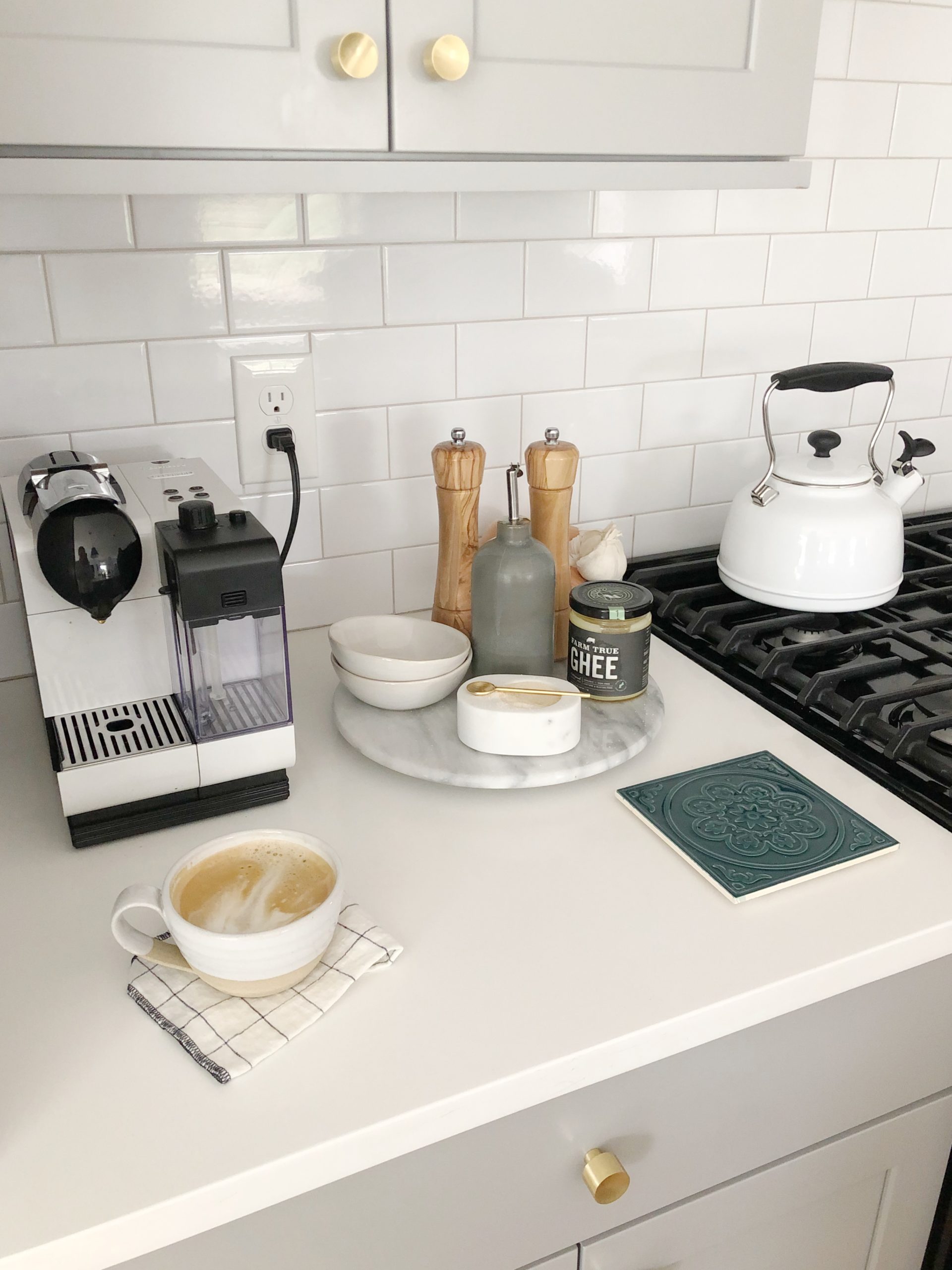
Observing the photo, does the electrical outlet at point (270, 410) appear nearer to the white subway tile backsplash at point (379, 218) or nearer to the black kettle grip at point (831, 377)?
the white subway tile backsplash at point (379, 218)

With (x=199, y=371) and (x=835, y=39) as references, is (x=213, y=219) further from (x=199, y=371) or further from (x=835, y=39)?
(x=835, y=39)

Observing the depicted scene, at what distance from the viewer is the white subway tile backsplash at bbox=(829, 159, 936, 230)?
141 centimetres

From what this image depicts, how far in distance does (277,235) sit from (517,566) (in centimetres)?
44

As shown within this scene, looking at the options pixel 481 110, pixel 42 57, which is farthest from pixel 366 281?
pixel 42 57

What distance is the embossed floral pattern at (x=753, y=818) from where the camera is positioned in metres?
0.88

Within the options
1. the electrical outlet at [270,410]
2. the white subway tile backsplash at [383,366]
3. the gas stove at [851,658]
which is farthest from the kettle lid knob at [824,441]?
the electrical outlet at [270,410]

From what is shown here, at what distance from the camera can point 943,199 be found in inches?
59.0

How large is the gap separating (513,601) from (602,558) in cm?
17

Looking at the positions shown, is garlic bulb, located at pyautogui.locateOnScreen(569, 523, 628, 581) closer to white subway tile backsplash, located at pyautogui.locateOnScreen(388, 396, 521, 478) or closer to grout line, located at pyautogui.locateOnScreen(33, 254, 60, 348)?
white subway tile backsplash, located at pyautogui.locateOnScreen(388, 396, 521, 478)

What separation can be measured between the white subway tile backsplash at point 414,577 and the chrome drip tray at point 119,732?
0.44 meters

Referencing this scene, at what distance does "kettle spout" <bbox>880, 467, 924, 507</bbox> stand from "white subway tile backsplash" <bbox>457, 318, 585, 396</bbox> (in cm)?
40

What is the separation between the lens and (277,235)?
1111mm

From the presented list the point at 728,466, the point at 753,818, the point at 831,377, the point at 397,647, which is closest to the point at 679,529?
the point at 728,466

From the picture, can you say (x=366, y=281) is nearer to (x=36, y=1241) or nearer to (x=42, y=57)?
(x=42, y=57)
